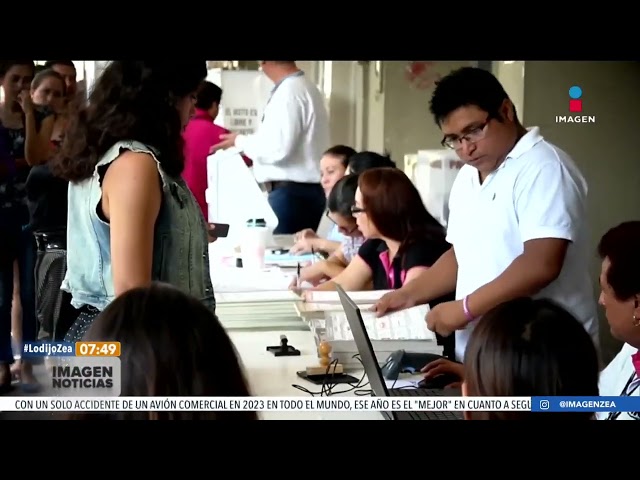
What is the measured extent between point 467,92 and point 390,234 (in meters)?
0.48

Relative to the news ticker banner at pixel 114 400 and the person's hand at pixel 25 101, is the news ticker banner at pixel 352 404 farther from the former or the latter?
the person's hand at pixel 25 101

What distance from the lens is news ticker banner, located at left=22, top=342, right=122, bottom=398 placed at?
1.83 m

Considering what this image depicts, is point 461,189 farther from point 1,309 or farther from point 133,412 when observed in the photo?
point 1,309

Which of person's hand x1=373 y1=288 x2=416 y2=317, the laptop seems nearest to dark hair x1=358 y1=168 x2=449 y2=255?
person's hand x1=373 y1=288 x2=416 y2=317

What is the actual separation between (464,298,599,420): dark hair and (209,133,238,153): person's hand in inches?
32.8

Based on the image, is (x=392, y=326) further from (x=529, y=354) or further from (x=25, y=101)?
(x=25, y=101)

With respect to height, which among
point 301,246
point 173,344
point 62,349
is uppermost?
point 301,246

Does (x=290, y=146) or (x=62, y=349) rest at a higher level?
(x=290, y=146)

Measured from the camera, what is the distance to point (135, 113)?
182cm

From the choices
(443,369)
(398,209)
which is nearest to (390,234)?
(398,209)

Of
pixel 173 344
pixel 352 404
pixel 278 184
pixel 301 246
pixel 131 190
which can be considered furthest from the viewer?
pixel 301 246

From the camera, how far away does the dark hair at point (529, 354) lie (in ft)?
4.74

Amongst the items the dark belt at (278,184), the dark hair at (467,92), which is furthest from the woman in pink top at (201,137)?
the dark hair at (467,92)
